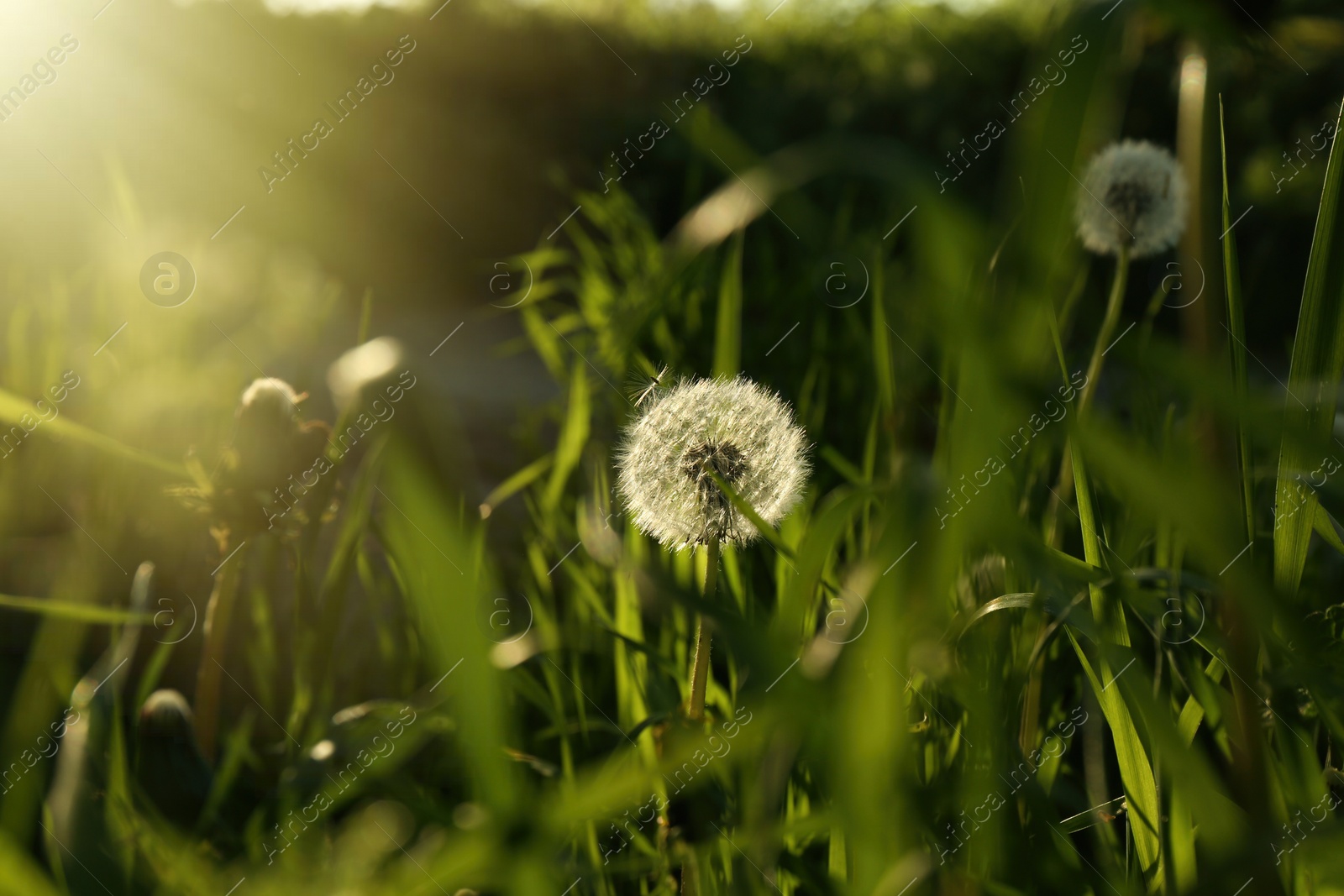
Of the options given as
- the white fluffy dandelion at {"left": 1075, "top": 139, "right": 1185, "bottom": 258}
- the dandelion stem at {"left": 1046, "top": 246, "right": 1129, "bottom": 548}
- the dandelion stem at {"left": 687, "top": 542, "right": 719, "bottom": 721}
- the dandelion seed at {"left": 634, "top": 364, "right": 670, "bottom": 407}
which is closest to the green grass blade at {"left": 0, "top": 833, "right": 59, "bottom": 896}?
the dandelion stem at {"left": 687, "top": 542, "right": 719, "bottom": 721}

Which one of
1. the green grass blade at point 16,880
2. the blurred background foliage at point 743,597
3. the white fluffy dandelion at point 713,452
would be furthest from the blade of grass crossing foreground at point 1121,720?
the green grass blade at point 16,880

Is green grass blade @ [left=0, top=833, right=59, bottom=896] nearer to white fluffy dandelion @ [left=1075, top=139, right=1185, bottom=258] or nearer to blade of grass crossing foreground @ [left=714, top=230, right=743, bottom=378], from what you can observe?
blade of grass crossing foreground @ [left=714, top=230, right=743, bottom=378]

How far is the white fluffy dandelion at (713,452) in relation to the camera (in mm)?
727

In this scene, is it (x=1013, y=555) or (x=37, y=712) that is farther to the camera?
(x=37, y=712)

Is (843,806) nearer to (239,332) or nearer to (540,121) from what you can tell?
(239,332)

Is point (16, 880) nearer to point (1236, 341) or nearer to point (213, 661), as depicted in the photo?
point (213, 661)

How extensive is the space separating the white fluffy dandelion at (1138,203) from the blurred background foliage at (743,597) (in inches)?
6.7

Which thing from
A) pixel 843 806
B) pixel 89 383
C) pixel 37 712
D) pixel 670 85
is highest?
pixel 670 85

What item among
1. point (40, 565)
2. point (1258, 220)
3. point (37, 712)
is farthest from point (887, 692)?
point (1258, 220)

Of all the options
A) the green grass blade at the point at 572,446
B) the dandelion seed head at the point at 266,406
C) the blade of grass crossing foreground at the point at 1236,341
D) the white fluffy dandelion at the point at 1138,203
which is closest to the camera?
the blade of grass crossing foreground at the point at 1236,341

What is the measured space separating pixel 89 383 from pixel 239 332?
1019 mm

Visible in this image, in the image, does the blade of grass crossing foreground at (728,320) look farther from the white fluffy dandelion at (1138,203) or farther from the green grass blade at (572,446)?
the white fluffy dandelion at (1138,203)

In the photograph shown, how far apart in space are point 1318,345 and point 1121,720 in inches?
10.3

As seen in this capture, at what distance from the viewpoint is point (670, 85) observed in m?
8.18
